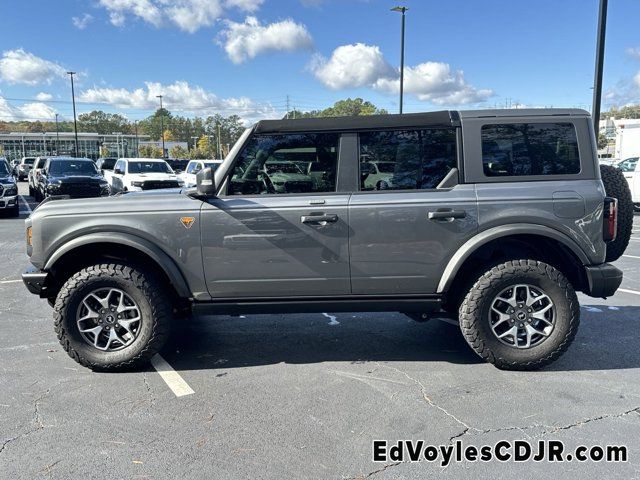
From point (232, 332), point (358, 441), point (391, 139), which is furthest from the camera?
point (232, 332)

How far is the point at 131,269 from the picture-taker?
407 cm

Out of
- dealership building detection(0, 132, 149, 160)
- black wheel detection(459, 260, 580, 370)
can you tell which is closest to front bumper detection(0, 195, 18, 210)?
black wheel detection(459, 260, 580, 370)

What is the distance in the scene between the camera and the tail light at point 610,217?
3992 millimetres

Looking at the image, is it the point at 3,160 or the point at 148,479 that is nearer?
the point at 148,479

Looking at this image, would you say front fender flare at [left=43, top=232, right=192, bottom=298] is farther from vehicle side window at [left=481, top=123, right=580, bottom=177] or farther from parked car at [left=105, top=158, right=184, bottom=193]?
parked car at [left=105, top=158, right=184, bottom=193]

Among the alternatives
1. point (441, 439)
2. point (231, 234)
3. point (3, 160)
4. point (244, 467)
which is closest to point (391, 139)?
point (231, 234)

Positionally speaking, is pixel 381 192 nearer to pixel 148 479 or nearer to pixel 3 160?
pixel 148 479

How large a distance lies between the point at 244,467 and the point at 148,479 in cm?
50

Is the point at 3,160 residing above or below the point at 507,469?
above

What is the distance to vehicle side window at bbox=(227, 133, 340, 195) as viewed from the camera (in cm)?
406

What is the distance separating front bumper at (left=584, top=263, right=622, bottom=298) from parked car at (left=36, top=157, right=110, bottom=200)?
13.7 m

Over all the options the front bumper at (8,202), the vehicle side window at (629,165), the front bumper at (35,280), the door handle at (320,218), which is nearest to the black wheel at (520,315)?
the door handle at (320,218)

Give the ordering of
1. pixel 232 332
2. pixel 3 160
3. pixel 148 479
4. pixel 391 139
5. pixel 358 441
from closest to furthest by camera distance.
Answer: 1. pixel 148 479
2. pixel 358 441
3. pixel 391 139
4. pixel 232 332
5. pixel 3 160

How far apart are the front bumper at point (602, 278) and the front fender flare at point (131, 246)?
3202 mm
